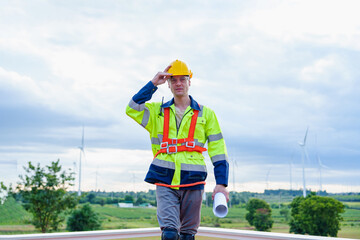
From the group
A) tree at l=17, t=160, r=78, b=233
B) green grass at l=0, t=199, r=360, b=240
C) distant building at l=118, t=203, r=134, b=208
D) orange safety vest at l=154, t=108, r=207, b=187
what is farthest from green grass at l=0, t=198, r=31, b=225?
orange safety vest at l=154, t=108, r=207, b=187

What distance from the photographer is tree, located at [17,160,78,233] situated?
48.2ft

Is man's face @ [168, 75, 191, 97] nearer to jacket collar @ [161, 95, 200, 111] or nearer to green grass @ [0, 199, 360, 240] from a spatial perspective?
jacket collar @ [161, 95, 200, 111]

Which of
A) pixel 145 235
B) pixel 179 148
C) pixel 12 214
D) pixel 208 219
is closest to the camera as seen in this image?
pixel 179 148

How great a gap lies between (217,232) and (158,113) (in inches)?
161

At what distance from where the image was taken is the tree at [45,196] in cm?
1469

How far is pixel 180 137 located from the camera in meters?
2.92

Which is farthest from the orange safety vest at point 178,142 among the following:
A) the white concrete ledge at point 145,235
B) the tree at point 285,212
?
the tree at point 285,212

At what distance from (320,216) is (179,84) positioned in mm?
22805

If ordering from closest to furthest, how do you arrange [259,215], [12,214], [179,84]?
[179,84]
[12,214]
[259,215]

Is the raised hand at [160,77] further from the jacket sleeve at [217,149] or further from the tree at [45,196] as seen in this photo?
the tree at [45,196]

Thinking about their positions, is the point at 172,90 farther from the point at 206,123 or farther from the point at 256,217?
the point at 256,217

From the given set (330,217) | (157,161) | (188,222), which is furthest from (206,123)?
(330,217)

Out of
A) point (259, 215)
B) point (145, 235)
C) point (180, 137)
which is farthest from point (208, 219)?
point (180, 137)

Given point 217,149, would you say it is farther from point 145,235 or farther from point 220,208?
point 145,235
